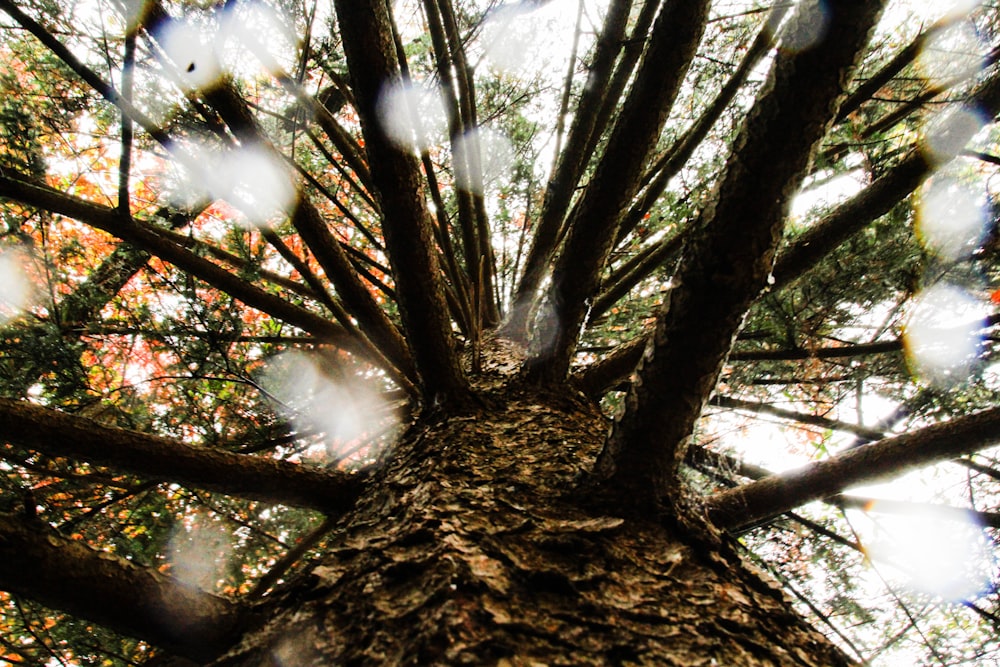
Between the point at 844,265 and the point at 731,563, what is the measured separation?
219 cm

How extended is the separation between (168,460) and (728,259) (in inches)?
61.6

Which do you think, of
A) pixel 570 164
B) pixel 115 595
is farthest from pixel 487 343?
pixel 115 595

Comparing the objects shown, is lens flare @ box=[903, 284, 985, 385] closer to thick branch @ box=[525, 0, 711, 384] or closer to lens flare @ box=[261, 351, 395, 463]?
thick branch @ box=[525, 0, 711, 384]

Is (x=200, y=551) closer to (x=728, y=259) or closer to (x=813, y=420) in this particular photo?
(x=728, y=259)

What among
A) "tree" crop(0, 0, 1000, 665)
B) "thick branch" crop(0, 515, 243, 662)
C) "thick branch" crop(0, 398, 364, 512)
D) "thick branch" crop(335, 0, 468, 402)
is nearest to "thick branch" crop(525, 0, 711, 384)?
"tree" crop(0, 0, 1000, 665)

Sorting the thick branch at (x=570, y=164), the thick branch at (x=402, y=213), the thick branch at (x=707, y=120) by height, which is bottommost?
the thick branch at (x=402, y=213)

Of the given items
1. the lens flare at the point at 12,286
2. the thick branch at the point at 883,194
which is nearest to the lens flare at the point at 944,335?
the thick branch at the point at 883,194

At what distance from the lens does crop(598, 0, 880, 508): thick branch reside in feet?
2.83

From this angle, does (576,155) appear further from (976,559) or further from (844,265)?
(976,559)

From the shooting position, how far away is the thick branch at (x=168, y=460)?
139 centimetres

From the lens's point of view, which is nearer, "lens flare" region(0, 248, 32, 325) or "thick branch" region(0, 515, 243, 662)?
"thick branch" region(0, 515, 243, 662)

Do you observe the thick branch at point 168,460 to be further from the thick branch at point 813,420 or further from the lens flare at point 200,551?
the thick branch at point 813,420

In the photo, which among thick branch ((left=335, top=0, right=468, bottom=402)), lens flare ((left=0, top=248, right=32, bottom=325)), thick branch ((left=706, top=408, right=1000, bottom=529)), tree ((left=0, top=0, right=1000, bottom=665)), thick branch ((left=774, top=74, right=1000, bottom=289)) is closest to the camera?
tree ((left=0, top=0, right=1000, bottom=665))

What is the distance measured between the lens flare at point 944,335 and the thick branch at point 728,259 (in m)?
1.98
